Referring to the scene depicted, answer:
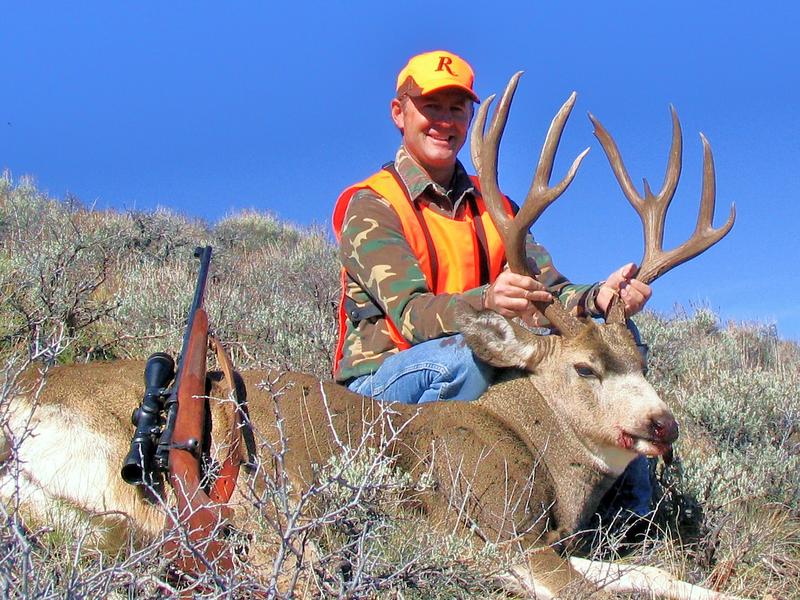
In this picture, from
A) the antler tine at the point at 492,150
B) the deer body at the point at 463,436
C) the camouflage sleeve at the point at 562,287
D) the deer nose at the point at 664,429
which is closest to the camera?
the deer body at the point at 463,436

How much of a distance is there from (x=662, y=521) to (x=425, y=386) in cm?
125

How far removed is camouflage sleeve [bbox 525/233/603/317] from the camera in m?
4.34

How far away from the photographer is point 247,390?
3725mm

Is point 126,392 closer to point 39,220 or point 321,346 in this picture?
point 321,346

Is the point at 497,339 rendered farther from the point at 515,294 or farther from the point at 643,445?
the point at 643,445

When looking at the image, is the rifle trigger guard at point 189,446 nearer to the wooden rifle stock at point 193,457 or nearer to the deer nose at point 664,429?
the wooden rifle stock at point 193,457

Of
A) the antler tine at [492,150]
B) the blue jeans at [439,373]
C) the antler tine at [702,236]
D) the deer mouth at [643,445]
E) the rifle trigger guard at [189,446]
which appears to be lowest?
the deer mouth at [643,445]

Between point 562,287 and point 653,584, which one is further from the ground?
point 562,287

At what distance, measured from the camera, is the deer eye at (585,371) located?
12.8 feet

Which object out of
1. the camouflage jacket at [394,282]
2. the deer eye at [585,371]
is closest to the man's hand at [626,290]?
the camouflage jacket at [394,282]

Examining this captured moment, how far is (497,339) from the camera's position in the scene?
3992 millimetres

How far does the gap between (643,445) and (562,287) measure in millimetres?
1222

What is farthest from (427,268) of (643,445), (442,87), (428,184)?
(643,445)

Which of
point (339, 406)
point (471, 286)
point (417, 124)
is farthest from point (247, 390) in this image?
point (417, 124)
